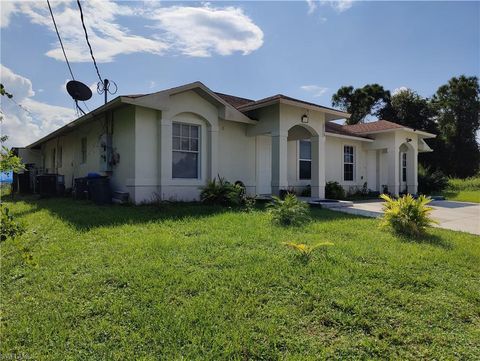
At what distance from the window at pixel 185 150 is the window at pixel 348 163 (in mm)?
9194

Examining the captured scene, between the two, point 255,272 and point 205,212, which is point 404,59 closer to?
point 205,212

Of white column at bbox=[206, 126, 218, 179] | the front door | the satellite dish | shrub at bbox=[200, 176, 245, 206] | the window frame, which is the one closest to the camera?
shrub at bbox=[200, 176, 245, 206]

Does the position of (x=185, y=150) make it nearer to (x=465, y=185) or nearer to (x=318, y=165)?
(x=318, y=165)

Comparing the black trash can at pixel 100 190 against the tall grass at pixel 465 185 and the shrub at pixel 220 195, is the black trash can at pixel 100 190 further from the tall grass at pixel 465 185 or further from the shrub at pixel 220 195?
the tall grass at pixel 465 185

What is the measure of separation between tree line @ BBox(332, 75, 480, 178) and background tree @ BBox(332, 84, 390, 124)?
4.05ft

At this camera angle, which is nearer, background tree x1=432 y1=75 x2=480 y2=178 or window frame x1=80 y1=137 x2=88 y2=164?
window frame x1=80 y1=137 x2=88 y2=164

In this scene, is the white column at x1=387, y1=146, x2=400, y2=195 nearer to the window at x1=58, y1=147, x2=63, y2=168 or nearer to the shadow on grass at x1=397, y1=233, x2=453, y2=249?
the shadow on grass at x1=397, y1=233, x2=453, y2=249

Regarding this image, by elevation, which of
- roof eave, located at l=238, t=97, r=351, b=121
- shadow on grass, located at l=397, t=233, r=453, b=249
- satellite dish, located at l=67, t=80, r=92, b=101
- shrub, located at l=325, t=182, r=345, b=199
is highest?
satellite dish, located at l=67, t=80, r=92, b=101

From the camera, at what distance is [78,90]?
11.5 metres

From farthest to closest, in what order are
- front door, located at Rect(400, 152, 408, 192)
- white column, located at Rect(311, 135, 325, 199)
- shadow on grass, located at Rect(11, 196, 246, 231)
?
front door, located at Rect(400, 152, 408, 192) → white column, located at Rect(311, 135, 325, 199) → shadow on grass, located at Rect(11, 196, 246, 231)

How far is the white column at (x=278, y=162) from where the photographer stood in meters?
11.4

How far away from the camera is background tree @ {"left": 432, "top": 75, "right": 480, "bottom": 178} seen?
31547mm

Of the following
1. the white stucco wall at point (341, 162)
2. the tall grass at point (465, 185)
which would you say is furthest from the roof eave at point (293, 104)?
the tall grass at point (465, 185)

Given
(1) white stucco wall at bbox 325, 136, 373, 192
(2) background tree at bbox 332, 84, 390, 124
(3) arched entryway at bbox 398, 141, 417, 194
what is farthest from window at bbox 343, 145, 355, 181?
(2) background tree at bbox 332, 84, 390, 124
